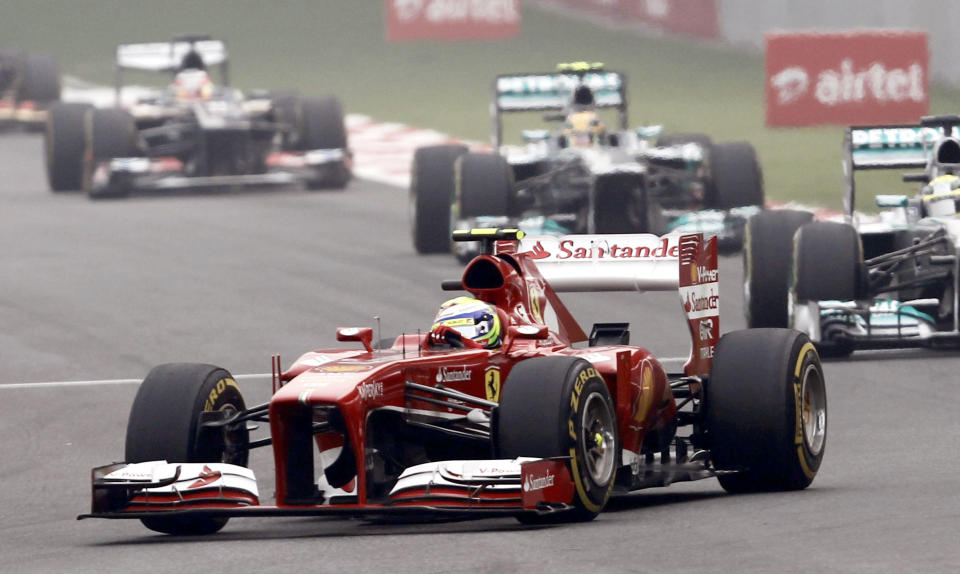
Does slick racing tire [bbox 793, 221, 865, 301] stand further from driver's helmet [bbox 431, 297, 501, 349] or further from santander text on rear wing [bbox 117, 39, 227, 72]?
santander text on rear wing [bbox 117, 39, 227, 72]

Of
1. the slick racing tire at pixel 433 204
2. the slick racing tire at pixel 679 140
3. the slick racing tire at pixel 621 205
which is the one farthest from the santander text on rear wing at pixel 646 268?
the slick racing tire at pixel 679 140

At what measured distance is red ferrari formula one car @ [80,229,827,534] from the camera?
30.4ft

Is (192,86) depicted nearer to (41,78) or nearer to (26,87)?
(41,78)

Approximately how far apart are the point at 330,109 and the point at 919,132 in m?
11.5

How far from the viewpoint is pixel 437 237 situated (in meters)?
21.4

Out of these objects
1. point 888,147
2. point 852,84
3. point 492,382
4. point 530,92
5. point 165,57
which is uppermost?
point 165,57

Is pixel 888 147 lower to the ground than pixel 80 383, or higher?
higher

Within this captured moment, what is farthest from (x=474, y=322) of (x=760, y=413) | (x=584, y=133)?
(x=584, y=133)

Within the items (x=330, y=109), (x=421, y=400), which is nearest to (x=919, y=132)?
(x=421, y=400)

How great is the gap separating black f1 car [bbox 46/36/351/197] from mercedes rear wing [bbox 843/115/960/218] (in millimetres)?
11075

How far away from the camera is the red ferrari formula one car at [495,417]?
9.26m

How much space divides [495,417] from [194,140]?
17751mm

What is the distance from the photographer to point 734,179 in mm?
21422

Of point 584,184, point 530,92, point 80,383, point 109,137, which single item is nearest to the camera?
point 80,383
